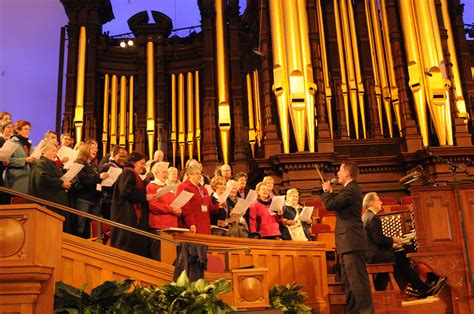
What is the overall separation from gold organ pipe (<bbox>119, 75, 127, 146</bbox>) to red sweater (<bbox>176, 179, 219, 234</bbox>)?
770cm

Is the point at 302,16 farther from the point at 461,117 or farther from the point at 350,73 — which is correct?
the point at 461,117

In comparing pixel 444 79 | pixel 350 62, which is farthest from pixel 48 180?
pixel 350 62

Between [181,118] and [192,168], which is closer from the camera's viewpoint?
[192,168]

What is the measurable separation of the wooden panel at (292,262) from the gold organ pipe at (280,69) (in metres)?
3.63

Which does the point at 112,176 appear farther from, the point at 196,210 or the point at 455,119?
the point at 455,119

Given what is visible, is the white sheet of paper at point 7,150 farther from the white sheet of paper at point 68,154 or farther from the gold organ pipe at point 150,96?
the gold organ pipe at point 150,96

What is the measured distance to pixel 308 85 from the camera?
952cm

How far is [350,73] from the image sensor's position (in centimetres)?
1078

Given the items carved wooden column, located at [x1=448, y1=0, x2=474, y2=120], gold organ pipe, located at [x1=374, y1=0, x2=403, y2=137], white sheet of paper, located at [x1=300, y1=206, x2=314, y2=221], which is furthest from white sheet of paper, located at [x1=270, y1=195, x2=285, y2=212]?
carved wooden column, located at [x1=448, y1=0, x2=474, y2=120]

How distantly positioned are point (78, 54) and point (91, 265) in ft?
33.7

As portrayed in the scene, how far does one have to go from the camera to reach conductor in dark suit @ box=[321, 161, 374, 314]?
454cm

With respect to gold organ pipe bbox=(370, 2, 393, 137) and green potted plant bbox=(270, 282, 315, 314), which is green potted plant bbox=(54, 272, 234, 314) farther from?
gold organ pipe bbox=(370, 2, 393, 137)

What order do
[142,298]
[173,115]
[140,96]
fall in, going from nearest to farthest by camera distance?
[142,298] → [173,115] → [140,96]

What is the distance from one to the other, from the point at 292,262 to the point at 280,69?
4.65 m
